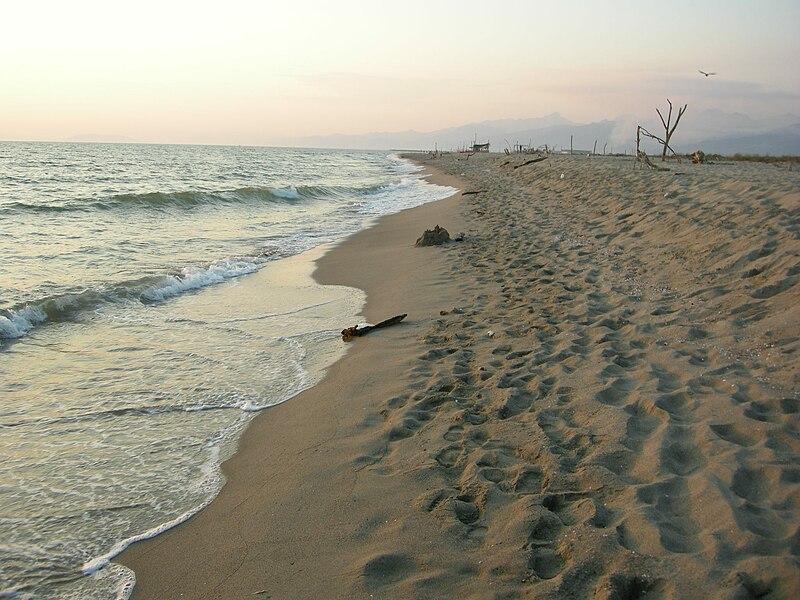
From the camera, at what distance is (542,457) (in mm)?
2986

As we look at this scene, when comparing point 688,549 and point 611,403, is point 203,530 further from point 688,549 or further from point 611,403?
point 611,403

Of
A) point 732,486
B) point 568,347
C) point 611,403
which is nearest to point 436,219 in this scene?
point 568,347

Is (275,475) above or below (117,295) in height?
below

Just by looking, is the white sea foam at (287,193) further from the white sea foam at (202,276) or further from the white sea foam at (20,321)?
the white sea foam at (20,321)

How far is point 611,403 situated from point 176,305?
5.77 meters

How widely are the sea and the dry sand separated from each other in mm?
265

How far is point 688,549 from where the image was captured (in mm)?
2195

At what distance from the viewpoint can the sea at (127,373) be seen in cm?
282

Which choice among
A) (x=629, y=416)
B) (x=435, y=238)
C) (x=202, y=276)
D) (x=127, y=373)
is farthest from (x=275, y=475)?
(x=435, y=238)

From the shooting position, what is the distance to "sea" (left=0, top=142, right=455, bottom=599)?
9.27ft

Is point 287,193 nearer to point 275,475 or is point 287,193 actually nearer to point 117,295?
point 117,295

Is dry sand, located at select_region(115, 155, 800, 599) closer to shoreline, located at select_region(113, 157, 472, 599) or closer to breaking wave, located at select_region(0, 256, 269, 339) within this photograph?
shoreline, located at select_region(113, 157, 472, 599)

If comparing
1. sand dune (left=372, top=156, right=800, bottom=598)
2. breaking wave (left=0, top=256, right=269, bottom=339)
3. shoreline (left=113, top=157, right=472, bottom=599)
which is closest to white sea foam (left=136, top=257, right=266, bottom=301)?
breaking wave (left=0, top=256, right=269, bottom=339)

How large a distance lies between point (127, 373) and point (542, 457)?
375 centimetres
